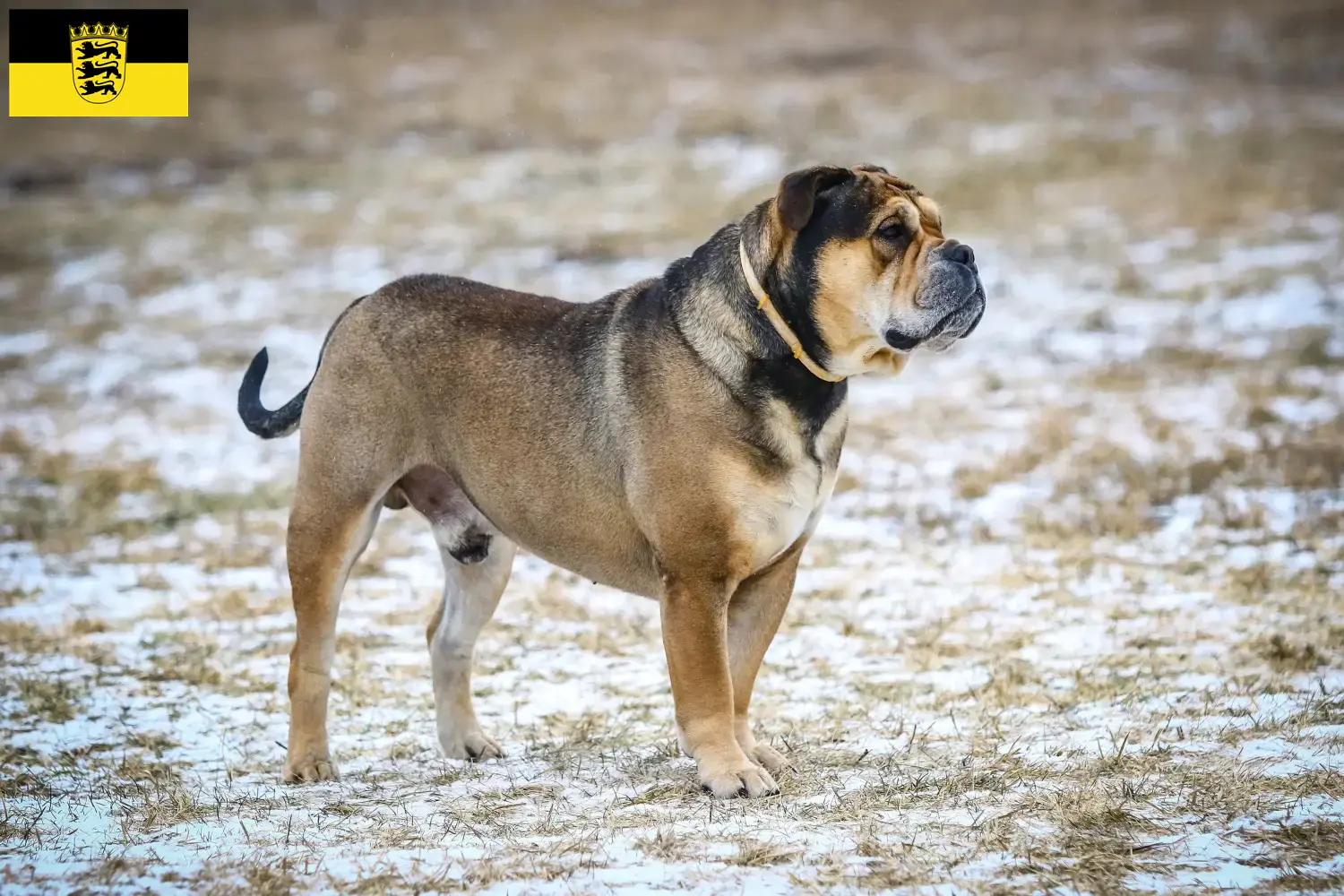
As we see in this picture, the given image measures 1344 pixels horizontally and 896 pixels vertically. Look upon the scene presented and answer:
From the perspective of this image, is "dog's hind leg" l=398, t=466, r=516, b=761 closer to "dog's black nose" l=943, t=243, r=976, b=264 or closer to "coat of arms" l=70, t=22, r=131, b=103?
"dog's black nose" l=943, t=243, r=976, b=264

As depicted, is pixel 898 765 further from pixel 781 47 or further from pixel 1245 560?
pixel 781 47

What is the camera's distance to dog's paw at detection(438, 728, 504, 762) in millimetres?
6203

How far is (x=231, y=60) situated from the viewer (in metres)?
33.8

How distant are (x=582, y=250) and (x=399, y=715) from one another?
13.9 meters

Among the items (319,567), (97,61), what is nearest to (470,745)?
(319,567)

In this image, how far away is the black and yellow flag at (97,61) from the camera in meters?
16.2

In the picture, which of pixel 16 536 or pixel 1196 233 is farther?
pixel 1196 233

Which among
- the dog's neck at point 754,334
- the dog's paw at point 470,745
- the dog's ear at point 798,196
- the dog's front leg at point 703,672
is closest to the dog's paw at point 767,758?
the dog's front leg at point 703,672

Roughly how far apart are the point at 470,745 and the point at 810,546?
434 centimetres

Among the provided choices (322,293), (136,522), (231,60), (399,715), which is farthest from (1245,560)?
(231,60)

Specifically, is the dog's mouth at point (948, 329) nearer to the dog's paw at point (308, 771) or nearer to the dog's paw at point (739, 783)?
the dog's paw at point (739, 783)

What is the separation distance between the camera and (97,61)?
16078 millimetres

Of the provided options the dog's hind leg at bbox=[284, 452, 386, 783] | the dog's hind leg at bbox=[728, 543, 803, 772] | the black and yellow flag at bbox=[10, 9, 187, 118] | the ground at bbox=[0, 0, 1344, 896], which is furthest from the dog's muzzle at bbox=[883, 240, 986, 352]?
Answer: the black and yellow flag at bbox=[10, 9, 187, 118]

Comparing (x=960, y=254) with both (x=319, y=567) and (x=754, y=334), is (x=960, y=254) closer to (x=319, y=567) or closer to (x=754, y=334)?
(x=754, y=334)
